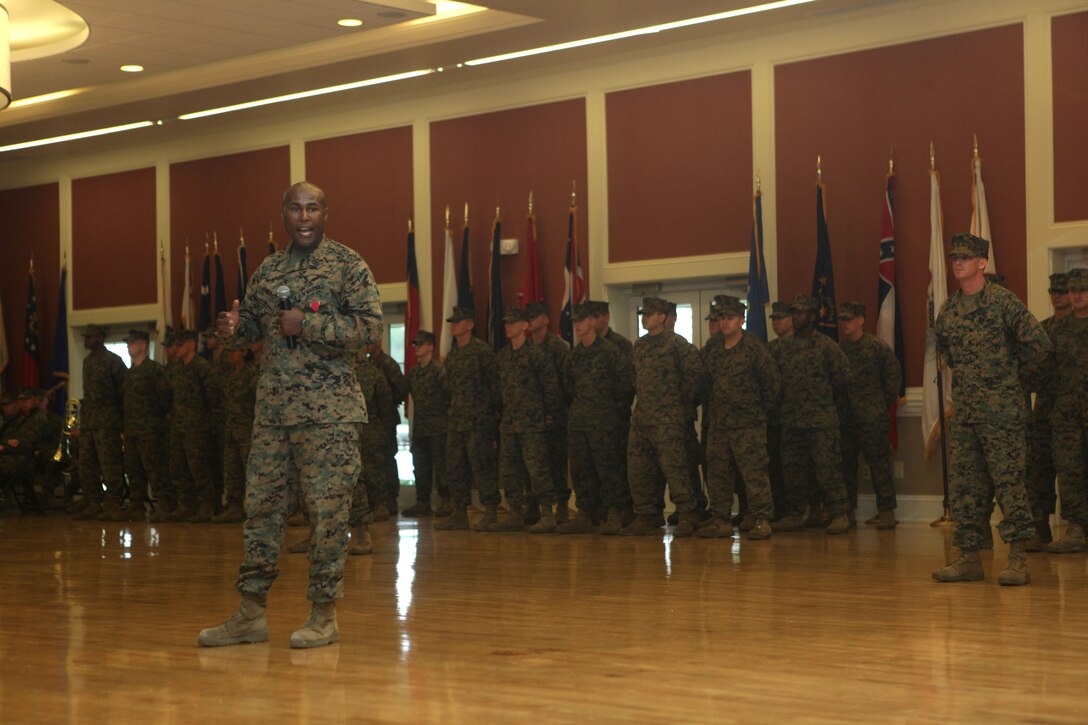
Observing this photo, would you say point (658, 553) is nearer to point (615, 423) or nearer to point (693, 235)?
point (615, 423)

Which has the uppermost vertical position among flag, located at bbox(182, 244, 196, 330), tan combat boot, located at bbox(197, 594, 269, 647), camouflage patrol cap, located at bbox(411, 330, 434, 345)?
flag, located at bbox(182, 244, 196, 330)

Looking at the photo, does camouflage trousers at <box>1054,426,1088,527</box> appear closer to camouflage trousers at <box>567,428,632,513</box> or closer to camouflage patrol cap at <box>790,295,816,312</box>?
camouflage patrol cap at <box>790,295,816,312</box>

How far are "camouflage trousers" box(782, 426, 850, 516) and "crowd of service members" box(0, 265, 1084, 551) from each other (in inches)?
0.4

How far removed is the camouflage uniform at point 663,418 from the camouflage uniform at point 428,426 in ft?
→ 8.17

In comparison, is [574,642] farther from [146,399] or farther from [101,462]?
[101,462]

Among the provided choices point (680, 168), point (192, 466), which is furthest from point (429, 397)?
point (680, 168)

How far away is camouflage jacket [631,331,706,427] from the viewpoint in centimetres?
929

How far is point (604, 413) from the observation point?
9.72 metres

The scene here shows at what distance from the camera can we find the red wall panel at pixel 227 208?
14.1 metres

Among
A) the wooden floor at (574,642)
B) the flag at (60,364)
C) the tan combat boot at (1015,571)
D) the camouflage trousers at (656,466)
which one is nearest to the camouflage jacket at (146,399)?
the flag at (60,364)

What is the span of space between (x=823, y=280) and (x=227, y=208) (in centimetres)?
683

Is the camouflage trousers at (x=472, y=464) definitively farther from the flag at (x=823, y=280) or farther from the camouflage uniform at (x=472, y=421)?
the flag at (x=823, y=280)

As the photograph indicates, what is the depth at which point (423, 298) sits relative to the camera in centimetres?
1306

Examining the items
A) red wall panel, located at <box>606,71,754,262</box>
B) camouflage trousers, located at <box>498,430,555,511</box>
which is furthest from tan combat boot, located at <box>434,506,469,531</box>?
red wall panel, located at <box>606,71,754,262</box>
